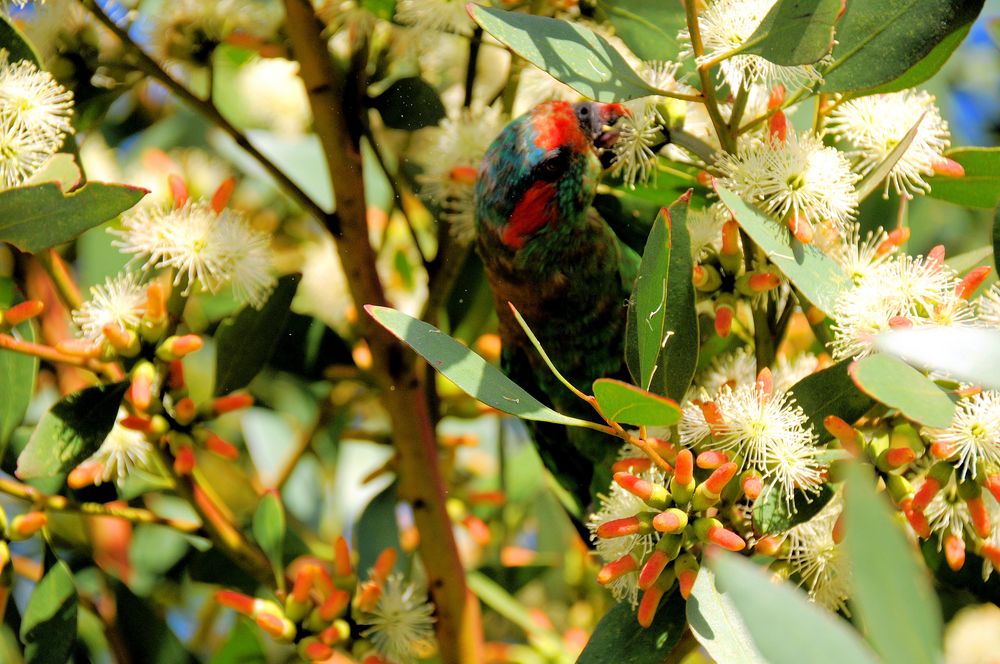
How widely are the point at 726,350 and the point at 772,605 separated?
755 mm

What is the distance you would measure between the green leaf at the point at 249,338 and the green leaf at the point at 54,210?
27 cm

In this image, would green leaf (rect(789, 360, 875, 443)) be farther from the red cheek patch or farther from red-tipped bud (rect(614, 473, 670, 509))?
the red cheek patch

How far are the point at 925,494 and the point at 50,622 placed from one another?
3.10 feet

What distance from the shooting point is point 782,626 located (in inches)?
20.2

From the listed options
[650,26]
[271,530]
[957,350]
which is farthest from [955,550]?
[271,530]

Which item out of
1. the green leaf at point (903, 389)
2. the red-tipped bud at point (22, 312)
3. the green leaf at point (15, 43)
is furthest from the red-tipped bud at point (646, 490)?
the green leaf at point (15, 43)

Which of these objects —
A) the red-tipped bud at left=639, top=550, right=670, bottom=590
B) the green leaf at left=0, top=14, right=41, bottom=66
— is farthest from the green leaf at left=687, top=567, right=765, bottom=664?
the green leaf at left=0, top=14, right=41, bottom=66

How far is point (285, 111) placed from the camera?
1.87 meters

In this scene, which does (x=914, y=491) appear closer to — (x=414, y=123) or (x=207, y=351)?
(x=414, y=123)

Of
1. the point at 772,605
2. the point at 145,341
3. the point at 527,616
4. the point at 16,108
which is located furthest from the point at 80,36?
the point at 772,605

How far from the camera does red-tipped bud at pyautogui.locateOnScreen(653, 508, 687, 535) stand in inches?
34.4

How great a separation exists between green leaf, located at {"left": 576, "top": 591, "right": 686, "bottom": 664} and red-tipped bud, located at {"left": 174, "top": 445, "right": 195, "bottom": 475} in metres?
0.50

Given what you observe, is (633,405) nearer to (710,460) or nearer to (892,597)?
(710,460)

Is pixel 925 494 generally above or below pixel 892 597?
below
